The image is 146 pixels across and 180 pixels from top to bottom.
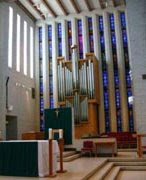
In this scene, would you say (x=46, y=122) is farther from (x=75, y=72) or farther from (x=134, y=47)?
(x=134, y=47)

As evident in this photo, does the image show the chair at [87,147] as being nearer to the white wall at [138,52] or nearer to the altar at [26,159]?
the white wall at [138,52]

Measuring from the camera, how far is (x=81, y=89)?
1321 cm

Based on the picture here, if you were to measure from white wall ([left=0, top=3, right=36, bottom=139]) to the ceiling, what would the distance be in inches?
22.8

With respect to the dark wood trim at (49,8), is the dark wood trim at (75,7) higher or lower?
higher

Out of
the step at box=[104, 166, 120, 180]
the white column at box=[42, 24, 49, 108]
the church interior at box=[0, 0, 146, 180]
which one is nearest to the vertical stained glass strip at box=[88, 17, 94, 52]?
the church interior at box=[0, 0, 146, 180]

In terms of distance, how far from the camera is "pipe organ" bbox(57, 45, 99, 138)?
42.0 feet

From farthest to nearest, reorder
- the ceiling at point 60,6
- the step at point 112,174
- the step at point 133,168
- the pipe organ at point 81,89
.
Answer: the ceiling at point 60,6 → the pipe organ at point 81,89 → the step at point 133,168 → the step at point 112,174

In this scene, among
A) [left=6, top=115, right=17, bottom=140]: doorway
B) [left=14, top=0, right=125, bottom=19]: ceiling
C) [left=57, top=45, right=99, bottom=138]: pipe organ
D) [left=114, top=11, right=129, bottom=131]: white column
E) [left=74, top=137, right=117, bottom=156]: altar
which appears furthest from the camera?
[left=14, top=0, right=125, bottom=19]: ceiling

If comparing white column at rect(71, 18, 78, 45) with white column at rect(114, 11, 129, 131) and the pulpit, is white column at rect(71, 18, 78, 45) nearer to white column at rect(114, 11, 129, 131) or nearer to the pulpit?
white column at rect(114, 11, 129, 131)

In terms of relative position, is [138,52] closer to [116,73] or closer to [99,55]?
[116,73]

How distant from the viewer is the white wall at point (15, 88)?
1163 centimetres

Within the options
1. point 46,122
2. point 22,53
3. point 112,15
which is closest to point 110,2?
point 112,15

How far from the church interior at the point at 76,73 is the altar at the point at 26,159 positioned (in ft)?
11.3

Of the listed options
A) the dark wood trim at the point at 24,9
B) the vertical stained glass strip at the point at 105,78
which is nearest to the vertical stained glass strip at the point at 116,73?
the vertical stained glass strip at the point at 105,78
